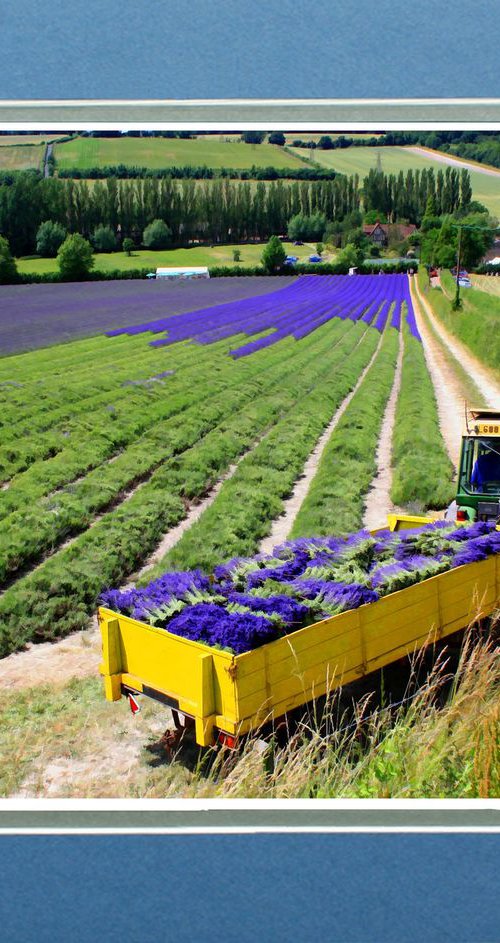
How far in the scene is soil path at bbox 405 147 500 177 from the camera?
650 cm

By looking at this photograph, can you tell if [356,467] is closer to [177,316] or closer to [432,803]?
[177,316]

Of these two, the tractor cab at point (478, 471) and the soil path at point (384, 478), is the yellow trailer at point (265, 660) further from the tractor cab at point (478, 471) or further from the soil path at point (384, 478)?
the tractor cab at point (478, 471)

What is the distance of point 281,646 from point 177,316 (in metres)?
2.88

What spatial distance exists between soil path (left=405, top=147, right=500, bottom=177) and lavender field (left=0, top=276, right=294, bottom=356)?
1322 millimetres

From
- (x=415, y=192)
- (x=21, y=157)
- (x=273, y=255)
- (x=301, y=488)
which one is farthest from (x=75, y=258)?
(x=301, y=488)

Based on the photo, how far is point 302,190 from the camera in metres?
6.66

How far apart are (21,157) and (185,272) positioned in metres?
1.41

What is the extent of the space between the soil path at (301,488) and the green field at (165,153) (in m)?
2.31

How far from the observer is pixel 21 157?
247 inches

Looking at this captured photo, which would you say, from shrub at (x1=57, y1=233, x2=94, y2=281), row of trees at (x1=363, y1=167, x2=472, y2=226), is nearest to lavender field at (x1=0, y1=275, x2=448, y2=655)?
shrub at (x1=57, y1=233, x2=94, y2=281)

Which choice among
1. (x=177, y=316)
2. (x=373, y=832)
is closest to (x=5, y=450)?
(x=177, y=316)

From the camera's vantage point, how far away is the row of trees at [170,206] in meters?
6.47


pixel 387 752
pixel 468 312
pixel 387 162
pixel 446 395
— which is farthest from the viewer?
pixel 446 395

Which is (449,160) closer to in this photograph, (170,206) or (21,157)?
(170,206)
